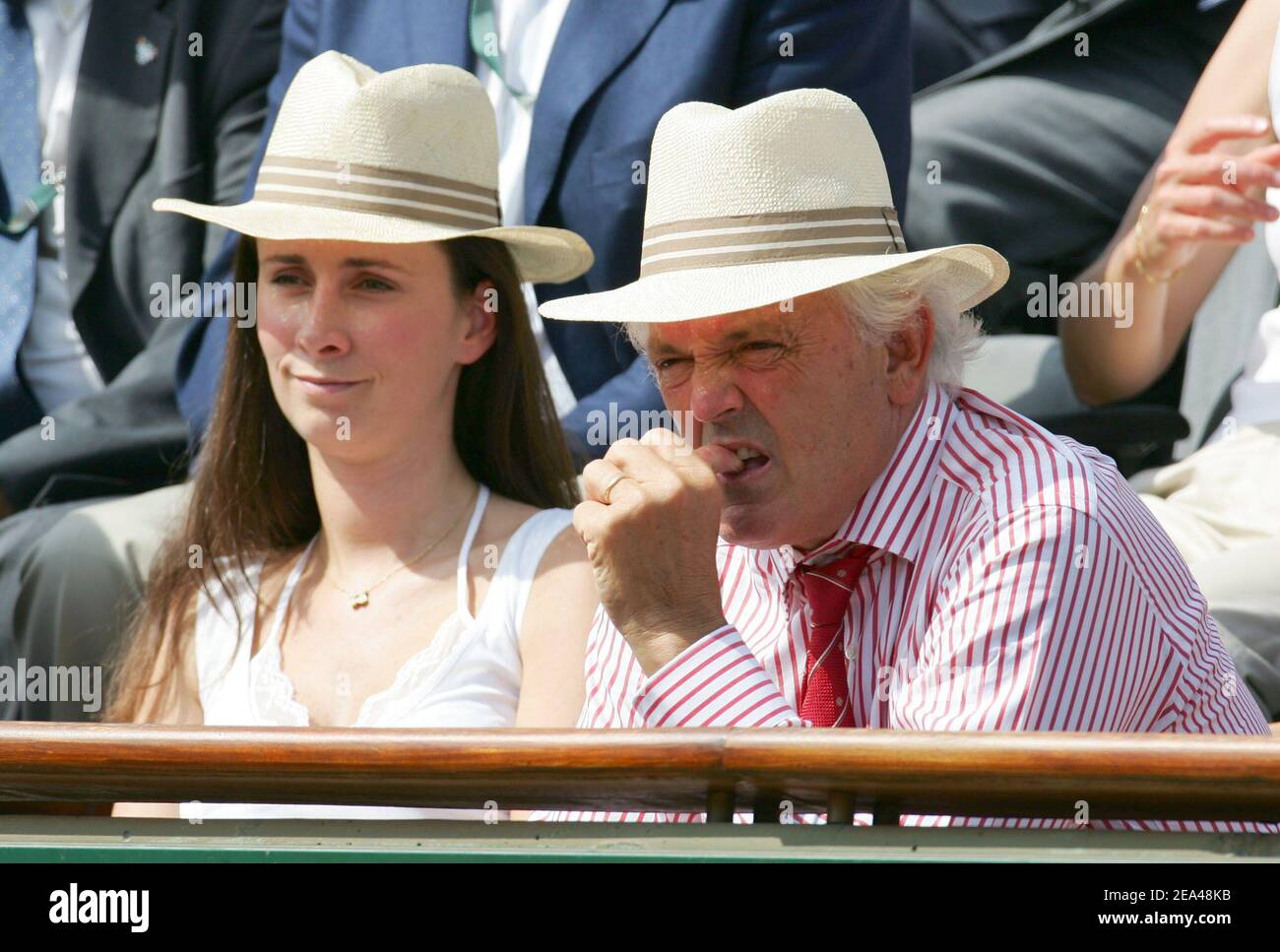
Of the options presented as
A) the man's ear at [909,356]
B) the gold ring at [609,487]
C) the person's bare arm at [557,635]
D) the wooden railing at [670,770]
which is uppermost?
the man's ear at [909,356]

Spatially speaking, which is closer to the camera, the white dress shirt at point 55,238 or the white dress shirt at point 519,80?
the white dress shirt at point 519,80

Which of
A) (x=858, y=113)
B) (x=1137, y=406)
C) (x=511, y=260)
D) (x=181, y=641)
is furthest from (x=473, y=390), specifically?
(x=1137, y=406)

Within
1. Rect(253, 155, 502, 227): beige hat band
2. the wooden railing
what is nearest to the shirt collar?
the wooden railing

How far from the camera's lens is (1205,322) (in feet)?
10.5

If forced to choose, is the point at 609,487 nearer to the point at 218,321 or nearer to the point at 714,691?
the point at 714,691

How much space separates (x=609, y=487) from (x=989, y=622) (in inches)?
18.5

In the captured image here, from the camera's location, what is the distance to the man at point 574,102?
3.31m

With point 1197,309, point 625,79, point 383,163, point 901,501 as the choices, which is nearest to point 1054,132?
point 1197,309

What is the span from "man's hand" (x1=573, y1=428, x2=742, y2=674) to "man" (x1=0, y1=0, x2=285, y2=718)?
2119 mm

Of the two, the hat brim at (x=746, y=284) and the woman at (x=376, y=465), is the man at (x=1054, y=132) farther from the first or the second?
the hat brim at (x=746, y=284)

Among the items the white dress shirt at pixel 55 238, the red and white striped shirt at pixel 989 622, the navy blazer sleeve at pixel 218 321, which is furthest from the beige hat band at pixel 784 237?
the white dress shirt at pixel 55 238

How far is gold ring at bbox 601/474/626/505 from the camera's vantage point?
199 centimetres

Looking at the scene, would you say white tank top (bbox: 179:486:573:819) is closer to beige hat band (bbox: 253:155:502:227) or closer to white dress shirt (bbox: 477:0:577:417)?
beige hat band (bbox: 253:155:502:227)
